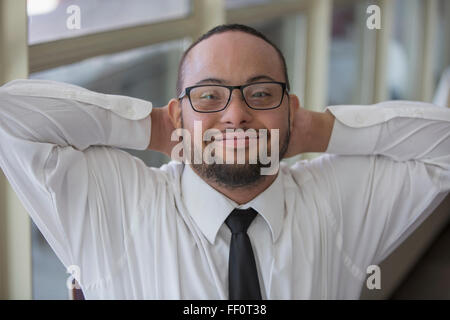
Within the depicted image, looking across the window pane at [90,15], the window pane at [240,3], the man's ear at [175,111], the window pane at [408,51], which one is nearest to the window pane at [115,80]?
the window pane at [90,15]

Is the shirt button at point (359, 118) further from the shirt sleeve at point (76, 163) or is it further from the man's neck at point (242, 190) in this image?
the shirt sleeve at point (76, 163)

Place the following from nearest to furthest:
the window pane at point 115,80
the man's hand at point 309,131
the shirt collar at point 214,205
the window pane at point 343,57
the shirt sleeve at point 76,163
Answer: the shirt sleeve at point 76,163 → the shirt collar at point 214,205 → the man's hand at point 309,131 → the window pane at point 115,80 → the window pane at point 343,57

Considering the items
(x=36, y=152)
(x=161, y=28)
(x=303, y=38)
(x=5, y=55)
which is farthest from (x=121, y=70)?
(x=303, y=38)

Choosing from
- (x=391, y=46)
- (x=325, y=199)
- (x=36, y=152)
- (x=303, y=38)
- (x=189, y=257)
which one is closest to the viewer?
(x=36, y=152)

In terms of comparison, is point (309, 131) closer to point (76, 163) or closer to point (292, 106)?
point (292, 106)

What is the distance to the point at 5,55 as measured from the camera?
1.46m

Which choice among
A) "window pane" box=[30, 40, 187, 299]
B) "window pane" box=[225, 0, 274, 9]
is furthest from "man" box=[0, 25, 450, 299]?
"window pane" box=[225, 0, 274, 9]

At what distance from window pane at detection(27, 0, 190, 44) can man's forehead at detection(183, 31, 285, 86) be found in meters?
0.33

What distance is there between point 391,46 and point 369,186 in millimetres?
3182

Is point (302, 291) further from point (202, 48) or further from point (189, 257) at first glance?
point (202, 48)

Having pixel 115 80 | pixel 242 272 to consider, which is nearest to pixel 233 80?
pixel 242 272

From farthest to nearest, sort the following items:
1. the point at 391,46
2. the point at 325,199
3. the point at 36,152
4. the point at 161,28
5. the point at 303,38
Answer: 1. the point at 391,46
2. the point at 303,38
3. the point at 161,28
4. the point at 325,199
5. the point at 36,152

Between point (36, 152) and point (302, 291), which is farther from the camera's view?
point (302, 291)

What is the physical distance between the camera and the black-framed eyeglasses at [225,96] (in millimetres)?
1208
